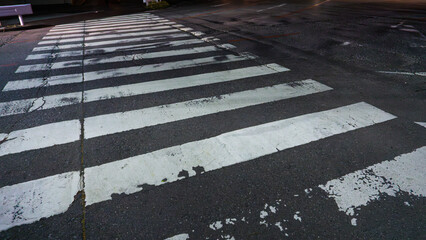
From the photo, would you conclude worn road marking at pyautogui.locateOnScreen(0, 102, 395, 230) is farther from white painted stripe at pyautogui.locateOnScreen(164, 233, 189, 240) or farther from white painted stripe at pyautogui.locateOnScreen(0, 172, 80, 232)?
white painted stripe at pyautogui.locateOnScreen(164, 233, 189, 240)

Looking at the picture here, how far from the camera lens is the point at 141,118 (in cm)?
416

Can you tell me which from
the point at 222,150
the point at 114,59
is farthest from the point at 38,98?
the point at 222,150

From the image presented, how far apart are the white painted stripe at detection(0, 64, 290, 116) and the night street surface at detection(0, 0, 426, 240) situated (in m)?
0.04

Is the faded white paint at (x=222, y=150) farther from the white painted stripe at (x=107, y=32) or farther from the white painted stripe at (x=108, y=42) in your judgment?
the white painted stripe at (x=107, y=32)

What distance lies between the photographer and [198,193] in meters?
2.67

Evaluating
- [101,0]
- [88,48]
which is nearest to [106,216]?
[88,48]

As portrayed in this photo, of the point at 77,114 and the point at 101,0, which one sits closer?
the point at 77,114

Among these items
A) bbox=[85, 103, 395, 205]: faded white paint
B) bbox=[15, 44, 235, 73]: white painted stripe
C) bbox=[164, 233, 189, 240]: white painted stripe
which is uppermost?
bbox=[15, 44, 235, 73]: white painted stripe

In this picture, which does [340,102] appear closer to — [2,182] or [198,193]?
[198,193]

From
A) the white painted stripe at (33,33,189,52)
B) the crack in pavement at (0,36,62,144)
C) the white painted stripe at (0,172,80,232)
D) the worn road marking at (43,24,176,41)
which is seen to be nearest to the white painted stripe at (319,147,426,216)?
the white painted stripe at (0,172,80,232)

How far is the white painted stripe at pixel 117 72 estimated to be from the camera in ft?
18.7

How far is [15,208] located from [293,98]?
14.1 feet

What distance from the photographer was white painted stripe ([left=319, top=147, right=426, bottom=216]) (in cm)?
257

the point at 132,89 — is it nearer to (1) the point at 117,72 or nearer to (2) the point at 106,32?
(1) the point at 117,72
